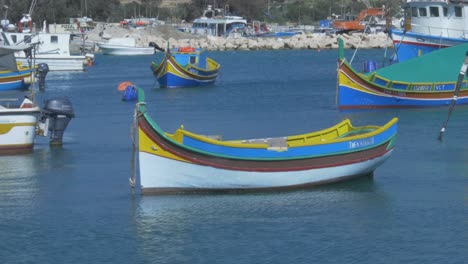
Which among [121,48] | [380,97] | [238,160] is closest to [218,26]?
[121,48]

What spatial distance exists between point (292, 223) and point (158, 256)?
3.56m

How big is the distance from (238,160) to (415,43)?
102 feet

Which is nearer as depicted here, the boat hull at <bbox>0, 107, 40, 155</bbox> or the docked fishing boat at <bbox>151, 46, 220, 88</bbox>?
the boat hull at <bbox>0, 107, 40, 155</bbox>

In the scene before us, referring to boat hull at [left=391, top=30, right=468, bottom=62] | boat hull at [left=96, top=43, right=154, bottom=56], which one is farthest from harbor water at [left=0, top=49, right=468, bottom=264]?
boat hull at [left=96, top=43, right=154, bottom=56]

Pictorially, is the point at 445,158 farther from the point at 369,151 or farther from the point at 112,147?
the point at 112,147

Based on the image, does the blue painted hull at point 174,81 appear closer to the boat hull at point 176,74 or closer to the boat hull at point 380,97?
the boat hull at point 176,74

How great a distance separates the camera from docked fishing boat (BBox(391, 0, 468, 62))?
173ft

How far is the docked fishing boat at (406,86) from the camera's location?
1751 inches

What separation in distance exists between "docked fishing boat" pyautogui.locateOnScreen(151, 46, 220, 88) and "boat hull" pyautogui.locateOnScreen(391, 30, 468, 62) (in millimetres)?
12184

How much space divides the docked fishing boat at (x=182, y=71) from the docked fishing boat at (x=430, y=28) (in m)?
12.2

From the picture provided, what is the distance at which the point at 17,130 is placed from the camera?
103ft

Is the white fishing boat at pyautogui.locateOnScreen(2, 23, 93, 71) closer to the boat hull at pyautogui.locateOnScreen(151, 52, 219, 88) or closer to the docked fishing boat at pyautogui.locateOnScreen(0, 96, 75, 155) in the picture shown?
the boat hull at pyautogui.locateOnScreen(151, 52, 219, 88)

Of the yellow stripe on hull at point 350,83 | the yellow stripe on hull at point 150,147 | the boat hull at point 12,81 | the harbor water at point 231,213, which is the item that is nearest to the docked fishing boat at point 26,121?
the harbor water at point 231,213

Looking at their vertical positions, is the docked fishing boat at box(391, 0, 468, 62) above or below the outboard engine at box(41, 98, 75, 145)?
above
